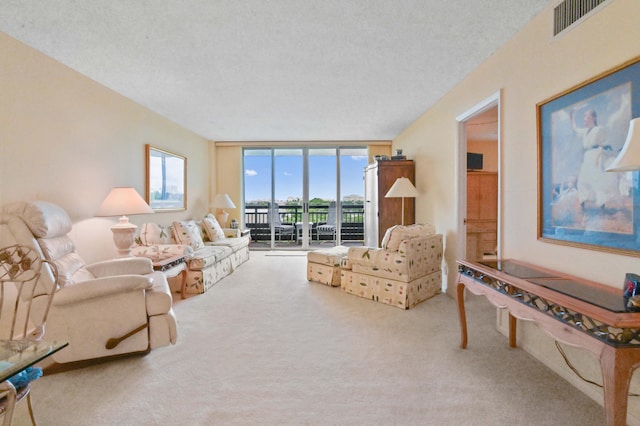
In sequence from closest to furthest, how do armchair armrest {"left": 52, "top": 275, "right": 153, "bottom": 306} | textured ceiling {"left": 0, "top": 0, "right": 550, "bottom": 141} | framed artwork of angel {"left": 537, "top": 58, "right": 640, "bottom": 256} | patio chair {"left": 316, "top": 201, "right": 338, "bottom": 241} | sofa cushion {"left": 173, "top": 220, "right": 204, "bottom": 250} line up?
1. framed artwork of angel {"left": 537, "top": 58, "right": 640, "bottom": 256}
2. armchair armrest {"left": 52, "top": 275, "right": 153, "bottom": 306}
3. textured ceiling {"left": 0, "top": 0, "right": 550, "bottom": 141}
4. sofa cushion {"left": 173, "top": 220, "right": 204, "bottom": 250}
5. patio chair {"left": 316, "top": 201, "right": 338, "bottom": 241}

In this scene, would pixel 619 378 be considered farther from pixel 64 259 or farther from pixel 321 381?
pixel 64 259

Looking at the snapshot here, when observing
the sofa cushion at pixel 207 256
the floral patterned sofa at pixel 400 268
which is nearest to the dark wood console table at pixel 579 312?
the floral patterned sofa at pixel 400 268

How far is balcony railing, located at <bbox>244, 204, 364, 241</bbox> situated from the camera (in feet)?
24.9

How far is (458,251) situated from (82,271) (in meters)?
3.79

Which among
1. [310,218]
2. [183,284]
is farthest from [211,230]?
[310,218]

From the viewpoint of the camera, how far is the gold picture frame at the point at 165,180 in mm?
4309

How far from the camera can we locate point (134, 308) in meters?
2.11

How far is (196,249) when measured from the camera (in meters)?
4.36

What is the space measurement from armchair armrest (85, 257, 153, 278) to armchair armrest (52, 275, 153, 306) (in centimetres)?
63

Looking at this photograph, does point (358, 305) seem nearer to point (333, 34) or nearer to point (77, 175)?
point (333, 34)

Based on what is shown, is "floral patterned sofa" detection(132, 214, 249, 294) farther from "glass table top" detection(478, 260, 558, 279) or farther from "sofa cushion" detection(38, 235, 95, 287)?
"glass table top" detection(478, 260, 558, 279)

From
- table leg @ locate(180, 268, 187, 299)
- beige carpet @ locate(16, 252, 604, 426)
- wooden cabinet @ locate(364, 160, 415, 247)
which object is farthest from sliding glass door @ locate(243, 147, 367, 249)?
beige carpet @ locate(16, 252, 604, 426)

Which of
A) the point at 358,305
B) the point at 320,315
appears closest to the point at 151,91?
the point at 320,315

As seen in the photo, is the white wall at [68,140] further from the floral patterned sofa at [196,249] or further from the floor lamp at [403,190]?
the floor lamp at [403,190]
